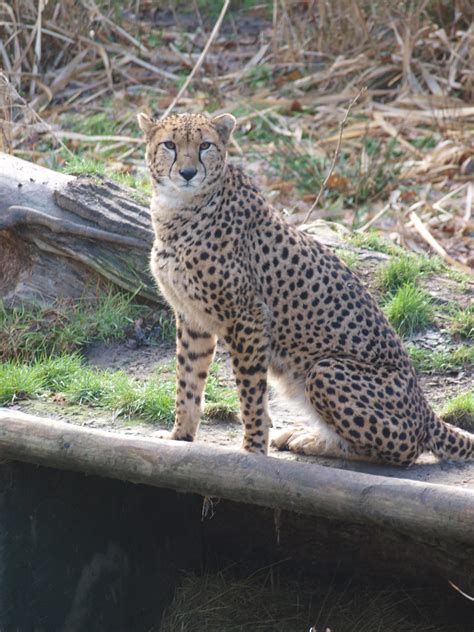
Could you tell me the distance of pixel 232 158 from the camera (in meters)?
8.73

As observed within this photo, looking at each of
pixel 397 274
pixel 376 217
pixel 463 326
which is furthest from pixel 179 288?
pixel 376 217

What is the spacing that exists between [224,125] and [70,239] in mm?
1964

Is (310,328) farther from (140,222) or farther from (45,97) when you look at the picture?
(45,97)

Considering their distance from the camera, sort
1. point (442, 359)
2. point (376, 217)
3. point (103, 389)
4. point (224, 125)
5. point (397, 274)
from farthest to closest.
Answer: point (376, 217) < point (397, 274) < point (442, 359) < point (103, 389) < point (224, 125)

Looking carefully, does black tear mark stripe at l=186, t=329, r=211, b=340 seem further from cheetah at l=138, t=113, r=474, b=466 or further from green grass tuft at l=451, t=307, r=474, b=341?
green grass tuft at l=451, t=307, r=474, b=341

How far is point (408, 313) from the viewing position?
19.3 feet

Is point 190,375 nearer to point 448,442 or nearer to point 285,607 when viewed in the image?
point 448,442

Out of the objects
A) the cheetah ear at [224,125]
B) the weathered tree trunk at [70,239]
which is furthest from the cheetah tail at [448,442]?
the weathered tree trunk at [70,239]

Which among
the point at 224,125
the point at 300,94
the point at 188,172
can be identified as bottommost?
the point at 300,94

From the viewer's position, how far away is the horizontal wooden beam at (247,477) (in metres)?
3.51

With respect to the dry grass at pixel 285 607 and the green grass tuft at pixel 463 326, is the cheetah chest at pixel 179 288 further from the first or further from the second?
the green grass tuft at pixel 463 326

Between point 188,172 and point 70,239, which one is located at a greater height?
point 188,172

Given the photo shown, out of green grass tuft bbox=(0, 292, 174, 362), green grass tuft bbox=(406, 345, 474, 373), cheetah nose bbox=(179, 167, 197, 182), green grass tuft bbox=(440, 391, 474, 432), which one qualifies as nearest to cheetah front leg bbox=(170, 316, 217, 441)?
cheetah nose bbox=(179, 167, 197, 182)

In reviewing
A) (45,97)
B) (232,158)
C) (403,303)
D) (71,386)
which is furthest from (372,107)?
(71,386)
